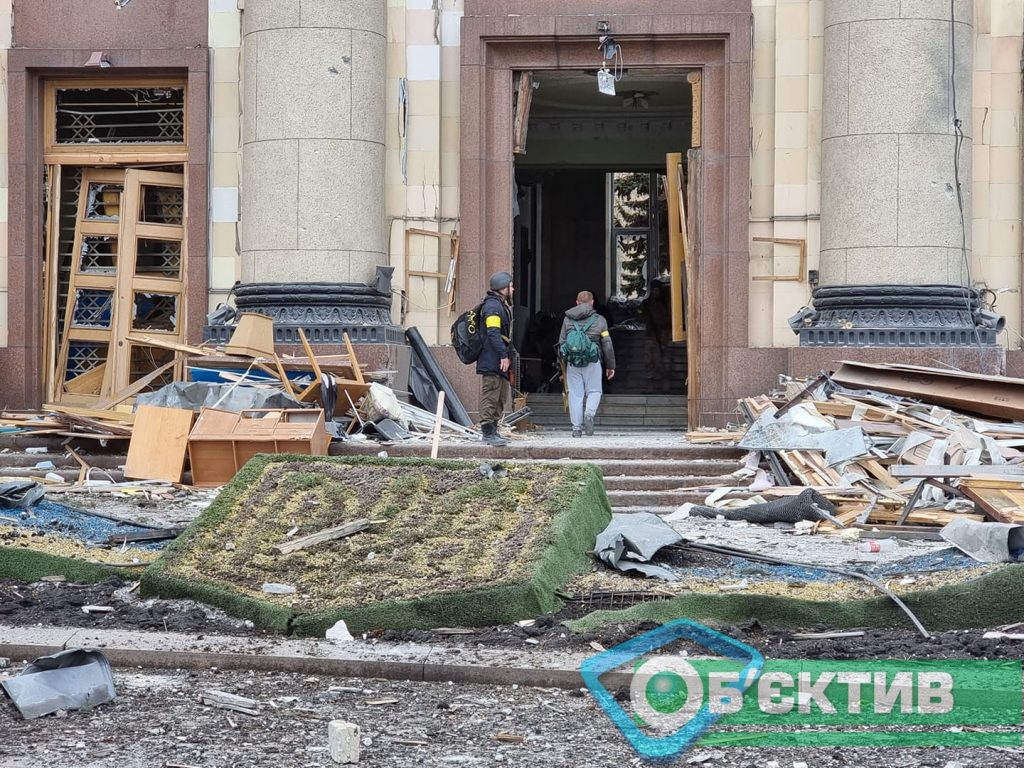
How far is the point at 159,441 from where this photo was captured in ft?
43.2

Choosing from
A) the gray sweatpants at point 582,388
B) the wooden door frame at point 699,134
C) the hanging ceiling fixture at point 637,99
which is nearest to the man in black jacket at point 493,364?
the gray sweatpants at point 582,388

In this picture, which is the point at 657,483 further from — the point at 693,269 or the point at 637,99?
the point at 637,99

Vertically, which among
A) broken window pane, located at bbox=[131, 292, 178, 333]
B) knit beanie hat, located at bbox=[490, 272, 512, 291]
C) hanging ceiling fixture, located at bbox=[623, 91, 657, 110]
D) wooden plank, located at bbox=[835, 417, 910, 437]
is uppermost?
hanging ceiling fixture, located at bbox=[623, 91, 657, 110]

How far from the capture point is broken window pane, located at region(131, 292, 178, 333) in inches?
682

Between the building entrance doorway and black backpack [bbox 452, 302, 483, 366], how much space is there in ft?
18.0

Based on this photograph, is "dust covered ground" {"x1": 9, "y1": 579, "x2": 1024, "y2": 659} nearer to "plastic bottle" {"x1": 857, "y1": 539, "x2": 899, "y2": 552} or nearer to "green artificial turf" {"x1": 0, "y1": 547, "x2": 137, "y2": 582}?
"green artificial turf" {"x1": 0, "y1": 547, "x2": 137, "y2": 582}

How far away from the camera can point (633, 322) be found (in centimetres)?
2739

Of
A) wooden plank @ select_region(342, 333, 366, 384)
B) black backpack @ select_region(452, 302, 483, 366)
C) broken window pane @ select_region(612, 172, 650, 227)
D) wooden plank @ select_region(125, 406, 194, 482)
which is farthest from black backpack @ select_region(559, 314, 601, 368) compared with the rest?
broken window pane @ select_region(612, 172, 650, 227)

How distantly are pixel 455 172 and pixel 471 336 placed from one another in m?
2.68

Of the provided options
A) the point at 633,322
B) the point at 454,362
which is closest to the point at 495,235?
the point at 454,362

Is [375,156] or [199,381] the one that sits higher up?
[375,156]

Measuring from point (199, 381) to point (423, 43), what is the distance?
15.3 ft

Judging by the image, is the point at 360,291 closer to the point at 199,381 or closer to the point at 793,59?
the point at 199,381

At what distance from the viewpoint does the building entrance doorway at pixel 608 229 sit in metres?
23.5
